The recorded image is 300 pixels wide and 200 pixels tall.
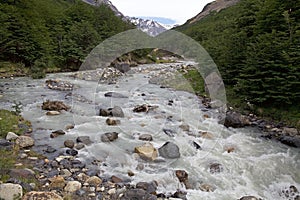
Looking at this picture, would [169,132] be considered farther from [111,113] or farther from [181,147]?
[111,113]

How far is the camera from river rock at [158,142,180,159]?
24.7 feet

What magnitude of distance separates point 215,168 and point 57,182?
4.00m

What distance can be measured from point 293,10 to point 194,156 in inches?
415

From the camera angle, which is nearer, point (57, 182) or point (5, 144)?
point (57, 182)

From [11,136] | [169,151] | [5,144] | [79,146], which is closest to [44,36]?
[11,136]

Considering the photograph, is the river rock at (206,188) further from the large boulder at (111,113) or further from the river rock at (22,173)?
the large boulder at (111,113)

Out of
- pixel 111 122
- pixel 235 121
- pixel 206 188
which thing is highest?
pixel 235 121

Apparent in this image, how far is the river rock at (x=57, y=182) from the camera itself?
543 cm

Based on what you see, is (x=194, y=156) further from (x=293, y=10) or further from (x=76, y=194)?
(x=293, y=10)

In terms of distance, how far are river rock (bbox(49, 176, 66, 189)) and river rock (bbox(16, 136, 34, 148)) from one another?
86.7 inches

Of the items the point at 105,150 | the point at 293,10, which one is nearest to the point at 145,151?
the point at 105,150

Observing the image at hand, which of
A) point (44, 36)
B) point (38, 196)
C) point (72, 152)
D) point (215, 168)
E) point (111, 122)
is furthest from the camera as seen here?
point (44, 36)

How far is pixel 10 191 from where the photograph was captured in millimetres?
4551

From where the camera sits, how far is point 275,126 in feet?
33.4
